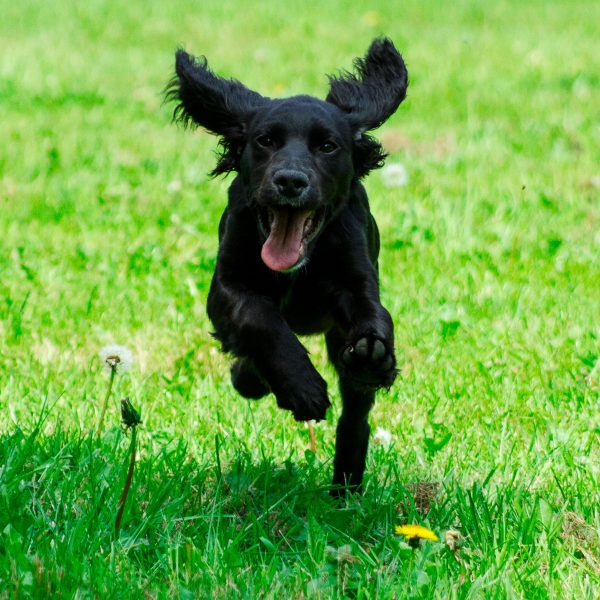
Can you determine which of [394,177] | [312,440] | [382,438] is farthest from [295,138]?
[394,177]

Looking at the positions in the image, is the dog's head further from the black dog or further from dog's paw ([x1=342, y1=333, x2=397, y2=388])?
dog's paw ([x1=342, y1=333, x2=397, y2=388])

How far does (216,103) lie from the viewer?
12.2ft

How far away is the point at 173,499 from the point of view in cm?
331

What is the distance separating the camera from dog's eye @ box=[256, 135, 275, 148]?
3.48 m

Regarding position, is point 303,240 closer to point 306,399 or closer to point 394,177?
point 306,399

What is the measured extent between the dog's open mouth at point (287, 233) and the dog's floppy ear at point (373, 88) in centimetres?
51

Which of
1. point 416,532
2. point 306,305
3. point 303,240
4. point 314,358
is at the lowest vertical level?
point 416,532

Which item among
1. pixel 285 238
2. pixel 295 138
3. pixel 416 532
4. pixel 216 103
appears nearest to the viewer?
pixel 416 532

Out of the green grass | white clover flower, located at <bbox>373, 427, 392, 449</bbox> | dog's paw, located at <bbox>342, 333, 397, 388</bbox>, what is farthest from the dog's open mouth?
white clover flower, located at <bbox>373, 427, 392, 449</bbox>

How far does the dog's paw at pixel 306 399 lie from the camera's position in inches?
121

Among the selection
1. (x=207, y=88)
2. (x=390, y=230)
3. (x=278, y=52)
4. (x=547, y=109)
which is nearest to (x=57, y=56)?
(x=278, y=52)

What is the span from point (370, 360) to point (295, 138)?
2.49ft

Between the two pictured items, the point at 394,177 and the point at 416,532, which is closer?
the point at 416,532

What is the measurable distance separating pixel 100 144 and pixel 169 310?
3.20m
